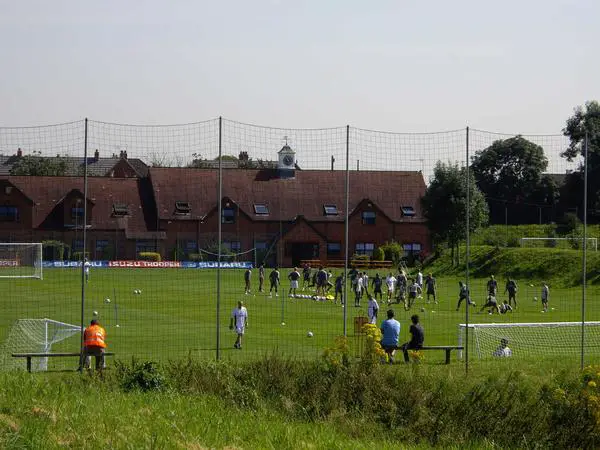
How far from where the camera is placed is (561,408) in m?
17.0

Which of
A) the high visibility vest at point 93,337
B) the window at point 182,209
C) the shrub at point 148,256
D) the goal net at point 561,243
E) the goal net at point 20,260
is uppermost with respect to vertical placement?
the window at point 182,209

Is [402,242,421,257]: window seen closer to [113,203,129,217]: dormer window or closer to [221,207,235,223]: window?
[113,203,129,217]: dormer window

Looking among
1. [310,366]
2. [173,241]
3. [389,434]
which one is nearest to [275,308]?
[173,241]

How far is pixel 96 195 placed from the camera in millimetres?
39094

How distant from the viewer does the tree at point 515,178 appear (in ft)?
110

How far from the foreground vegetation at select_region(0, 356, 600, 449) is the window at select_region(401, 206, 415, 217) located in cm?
4681

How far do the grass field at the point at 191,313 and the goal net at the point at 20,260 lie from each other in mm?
642

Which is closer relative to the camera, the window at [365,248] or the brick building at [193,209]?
the brick building at [193,209]

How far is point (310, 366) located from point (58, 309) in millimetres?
22711

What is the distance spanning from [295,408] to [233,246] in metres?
14.6

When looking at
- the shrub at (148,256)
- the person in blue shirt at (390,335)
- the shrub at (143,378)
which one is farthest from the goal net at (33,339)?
the person in blue shirt at (390,335)

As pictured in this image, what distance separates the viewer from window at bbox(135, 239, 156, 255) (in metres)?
34.7

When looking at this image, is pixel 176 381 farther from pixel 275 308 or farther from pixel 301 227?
pixel 301 227

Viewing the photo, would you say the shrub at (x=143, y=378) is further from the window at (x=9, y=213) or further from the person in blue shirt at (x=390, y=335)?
the window at (x=9, y=213)
